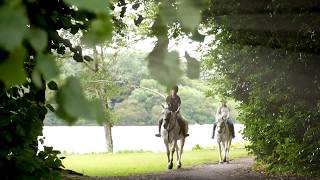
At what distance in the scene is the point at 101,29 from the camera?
711mm

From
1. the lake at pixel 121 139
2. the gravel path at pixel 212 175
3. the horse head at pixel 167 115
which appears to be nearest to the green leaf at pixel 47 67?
the gravel path at pixel 212 175

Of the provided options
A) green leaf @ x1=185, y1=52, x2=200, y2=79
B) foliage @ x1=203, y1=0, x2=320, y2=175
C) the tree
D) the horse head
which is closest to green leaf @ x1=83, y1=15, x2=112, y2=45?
green leaf @ x1=185, y1=52, x2=200, y2=79

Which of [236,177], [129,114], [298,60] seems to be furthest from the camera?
[129,114]

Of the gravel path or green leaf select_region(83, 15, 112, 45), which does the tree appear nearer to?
the gravel path

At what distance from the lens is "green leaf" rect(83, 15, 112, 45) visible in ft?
2.30

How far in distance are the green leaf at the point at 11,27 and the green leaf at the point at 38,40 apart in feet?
0.19

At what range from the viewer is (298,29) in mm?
9375

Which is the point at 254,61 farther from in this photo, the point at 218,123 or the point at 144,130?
the point at 144,130

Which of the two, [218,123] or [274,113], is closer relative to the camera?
[274,113]

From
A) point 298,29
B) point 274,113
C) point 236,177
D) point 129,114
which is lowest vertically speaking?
point 236,177

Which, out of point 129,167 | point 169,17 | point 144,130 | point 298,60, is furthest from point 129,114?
point 169,17

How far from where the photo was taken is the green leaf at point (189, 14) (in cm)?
79

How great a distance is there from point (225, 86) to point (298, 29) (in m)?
5.20

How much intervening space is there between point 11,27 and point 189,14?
0.30 metres
